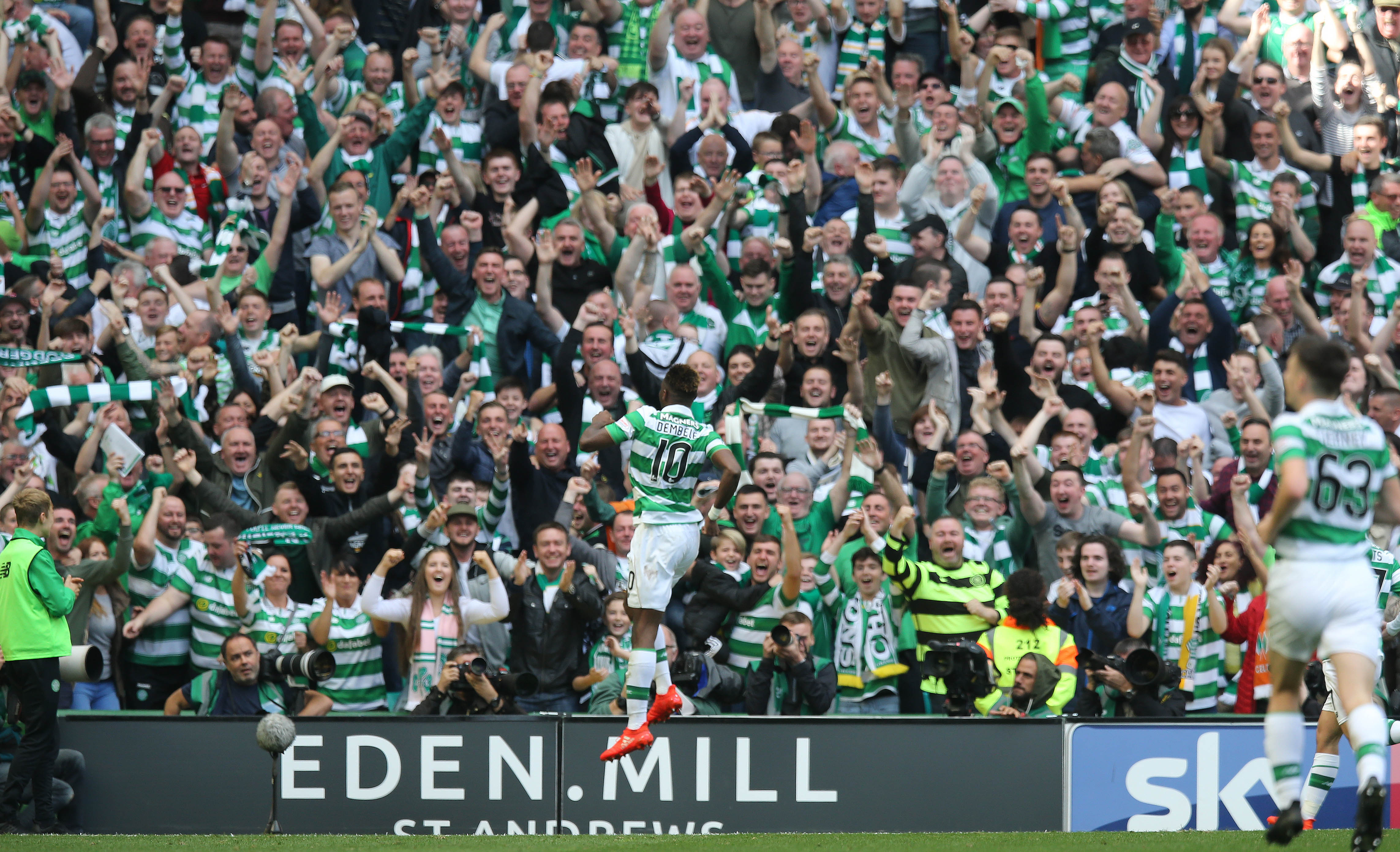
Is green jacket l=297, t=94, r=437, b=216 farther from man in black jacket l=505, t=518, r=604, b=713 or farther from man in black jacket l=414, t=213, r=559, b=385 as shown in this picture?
man in black jacket l=505, t=518, r=604, b=713

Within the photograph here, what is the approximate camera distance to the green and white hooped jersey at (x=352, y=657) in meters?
11.8

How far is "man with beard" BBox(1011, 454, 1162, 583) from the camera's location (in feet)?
41.2

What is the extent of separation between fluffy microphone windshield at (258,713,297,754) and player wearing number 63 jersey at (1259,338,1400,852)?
18.3 ft

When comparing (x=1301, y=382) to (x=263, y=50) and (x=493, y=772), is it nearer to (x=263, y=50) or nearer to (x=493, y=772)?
(x=493, y=772)

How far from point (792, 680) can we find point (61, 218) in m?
7.95

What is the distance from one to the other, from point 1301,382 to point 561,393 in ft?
25.4

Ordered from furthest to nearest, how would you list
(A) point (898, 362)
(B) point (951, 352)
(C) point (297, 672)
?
(A) point (898, 362), (B) point (951, 352), (C) point (297, 672)

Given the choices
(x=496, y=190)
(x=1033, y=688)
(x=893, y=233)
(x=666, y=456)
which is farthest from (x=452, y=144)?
(x=1033, y=688)

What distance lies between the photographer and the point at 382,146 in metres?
16.1

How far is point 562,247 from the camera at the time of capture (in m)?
14.8

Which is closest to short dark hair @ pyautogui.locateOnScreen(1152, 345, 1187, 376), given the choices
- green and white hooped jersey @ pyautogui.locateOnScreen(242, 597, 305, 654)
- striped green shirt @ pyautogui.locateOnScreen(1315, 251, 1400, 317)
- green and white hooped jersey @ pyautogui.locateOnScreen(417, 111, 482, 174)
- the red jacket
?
striped green shirt @ pyautogui.locateOnScreen(1315, 251, 1400, 317)

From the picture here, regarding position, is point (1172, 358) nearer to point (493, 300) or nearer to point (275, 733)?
point (493, 300)

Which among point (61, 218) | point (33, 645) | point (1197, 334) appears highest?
point (61, 218)

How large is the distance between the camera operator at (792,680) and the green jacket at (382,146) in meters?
6.49
